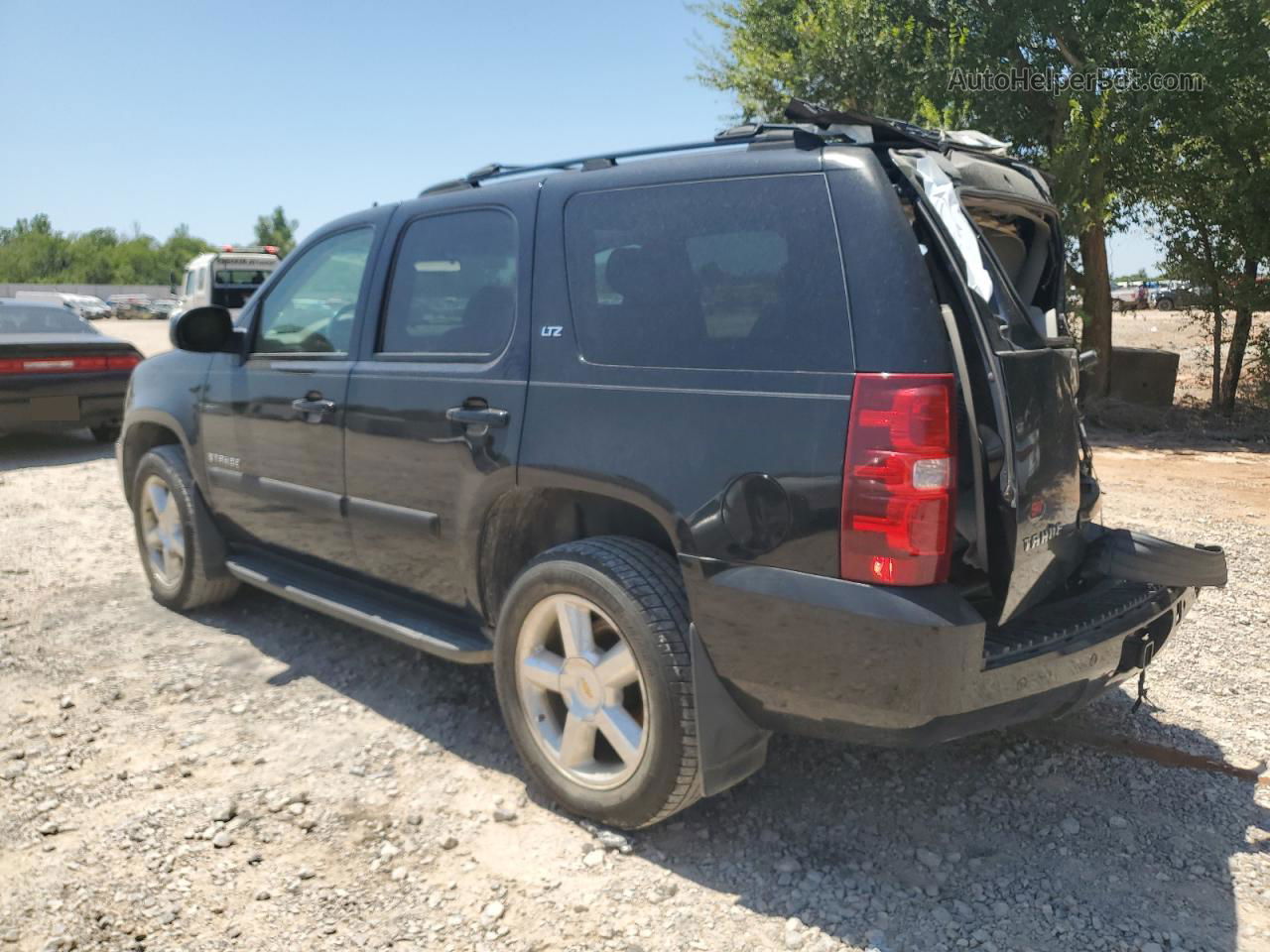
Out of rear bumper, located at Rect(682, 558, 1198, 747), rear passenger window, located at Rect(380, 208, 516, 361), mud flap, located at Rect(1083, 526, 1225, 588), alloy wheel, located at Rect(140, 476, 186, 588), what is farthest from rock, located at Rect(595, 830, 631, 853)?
alloy wheel, located at Rect(140, 476, 186, 588)

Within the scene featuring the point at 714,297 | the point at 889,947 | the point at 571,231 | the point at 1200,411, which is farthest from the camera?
the point at 1200,411

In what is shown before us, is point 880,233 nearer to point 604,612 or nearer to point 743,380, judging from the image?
point 743,380

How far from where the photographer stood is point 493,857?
9.86 feet

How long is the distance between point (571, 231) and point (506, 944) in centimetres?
207

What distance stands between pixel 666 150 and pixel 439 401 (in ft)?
3.64

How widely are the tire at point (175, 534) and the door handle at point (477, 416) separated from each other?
204 centimetres

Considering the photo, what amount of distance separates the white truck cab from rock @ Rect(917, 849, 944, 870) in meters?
21.7

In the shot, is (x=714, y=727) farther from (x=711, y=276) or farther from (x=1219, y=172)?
(x=1219, y=172)

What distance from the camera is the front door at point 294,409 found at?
401 cm

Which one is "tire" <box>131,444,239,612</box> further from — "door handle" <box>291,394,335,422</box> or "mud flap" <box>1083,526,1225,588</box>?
"mud flap" <box>1083,526,1225,588</box>

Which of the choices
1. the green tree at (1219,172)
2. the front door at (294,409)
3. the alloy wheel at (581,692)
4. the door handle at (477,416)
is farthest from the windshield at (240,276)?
the alloy wheel at (581,692)

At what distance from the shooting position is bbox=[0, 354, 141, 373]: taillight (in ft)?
30.9

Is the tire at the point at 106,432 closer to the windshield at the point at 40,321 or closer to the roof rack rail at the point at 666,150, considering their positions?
the windshield at the point at 40,321

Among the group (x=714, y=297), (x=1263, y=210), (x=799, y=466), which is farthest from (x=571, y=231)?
(x=1263, y=210)
